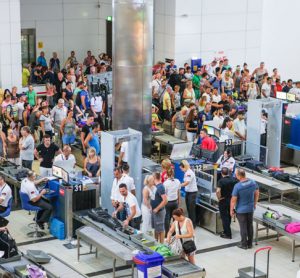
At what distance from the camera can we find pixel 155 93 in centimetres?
2345

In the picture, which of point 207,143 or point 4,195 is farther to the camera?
point 207,143

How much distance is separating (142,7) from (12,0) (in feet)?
21.8

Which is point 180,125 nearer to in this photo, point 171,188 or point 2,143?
point 2,143

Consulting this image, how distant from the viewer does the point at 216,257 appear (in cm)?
1390

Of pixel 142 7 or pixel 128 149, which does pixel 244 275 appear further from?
pixel 142 7

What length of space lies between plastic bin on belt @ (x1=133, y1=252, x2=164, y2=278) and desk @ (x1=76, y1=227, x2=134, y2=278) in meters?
0.27

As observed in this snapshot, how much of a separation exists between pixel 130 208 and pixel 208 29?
1622 centimetres

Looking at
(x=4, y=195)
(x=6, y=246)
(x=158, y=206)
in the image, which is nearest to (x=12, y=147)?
(x=4, y=195)

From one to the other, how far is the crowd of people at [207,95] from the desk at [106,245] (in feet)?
15.9

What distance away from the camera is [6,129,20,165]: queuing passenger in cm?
1717

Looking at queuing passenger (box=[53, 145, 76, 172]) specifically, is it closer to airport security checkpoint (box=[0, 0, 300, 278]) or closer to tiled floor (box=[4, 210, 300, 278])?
airport security checkpoint (box=[0, 0, 300, 278])

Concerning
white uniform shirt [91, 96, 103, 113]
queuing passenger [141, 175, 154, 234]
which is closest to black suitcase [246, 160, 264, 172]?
queuing passenger [141, 175, 154, 234]

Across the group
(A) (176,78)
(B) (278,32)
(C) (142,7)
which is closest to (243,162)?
(C) (142,7)

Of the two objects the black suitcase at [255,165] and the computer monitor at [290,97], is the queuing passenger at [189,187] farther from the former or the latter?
the computer monitor at [290,97]
